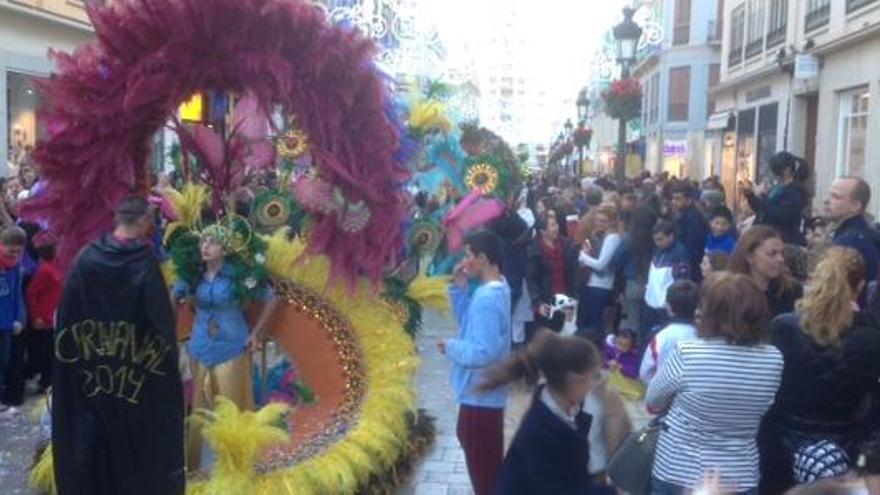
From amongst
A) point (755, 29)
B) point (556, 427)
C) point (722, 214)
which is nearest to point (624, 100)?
point (722, 214)

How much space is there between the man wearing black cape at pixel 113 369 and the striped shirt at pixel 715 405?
221 cm

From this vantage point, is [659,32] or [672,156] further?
[672,156]

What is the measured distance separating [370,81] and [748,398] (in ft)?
10.2

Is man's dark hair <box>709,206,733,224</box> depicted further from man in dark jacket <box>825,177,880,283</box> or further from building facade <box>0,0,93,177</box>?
building facade <box>0,0,93,177</box>

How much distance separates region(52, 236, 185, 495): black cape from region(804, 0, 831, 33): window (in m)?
18.9

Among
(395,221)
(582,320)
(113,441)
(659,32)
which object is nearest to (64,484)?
(113,441)

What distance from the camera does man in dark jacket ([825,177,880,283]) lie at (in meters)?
6.21

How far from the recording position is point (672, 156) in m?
44.8

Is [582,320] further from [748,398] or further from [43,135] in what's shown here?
[748,398]

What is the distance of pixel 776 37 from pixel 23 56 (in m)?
17.0

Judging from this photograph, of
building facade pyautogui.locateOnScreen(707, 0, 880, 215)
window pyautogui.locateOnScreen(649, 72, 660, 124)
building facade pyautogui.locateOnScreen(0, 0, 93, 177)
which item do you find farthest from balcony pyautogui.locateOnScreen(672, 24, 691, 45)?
building facade pyautogui.locateOnScreen(0, 0, 93, 177)

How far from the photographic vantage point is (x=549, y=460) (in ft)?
11.9

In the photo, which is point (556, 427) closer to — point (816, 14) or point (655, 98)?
point (816, 14)

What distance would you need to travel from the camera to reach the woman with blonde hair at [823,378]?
4.25m
